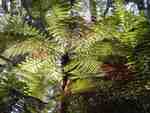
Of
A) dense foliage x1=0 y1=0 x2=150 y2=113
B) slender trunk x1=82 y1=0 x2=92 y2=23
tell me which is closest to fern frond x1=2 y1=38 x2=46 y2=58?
dense foliage x1=0 y1=0 x2=150 y2=113

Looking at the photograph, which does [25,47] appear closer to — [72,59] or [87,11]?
[72,59]

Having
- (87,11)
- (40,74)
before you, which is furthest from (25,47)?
(87,11)

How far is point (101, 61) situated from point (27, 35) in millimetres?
456

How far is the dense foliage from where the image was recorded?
2092 millimetres

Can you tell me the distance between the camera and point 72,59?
2.10 m

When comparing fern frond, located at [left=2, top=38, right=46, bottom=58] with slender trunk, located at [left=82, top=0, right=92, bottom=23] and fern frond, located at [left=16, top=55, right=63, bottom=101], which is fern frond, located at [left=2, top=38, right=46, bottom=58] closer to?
fern frond, located at [left=16, top=55, right=63, bottom=101]

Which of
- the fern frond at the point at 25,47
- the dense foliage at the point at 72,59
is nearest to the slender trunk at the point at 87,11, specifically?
the dense foliage at the point at 72,59

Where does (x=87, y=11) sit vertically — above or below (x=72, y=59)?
above

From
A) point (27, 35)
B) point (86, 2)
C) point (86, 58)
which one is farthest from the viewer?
point (86, 2)

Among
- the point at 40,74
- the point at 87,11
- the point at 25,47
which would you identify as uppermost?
the point at 87,11

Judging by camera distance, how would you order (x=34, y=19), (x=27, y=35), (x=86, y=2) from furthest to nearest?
1. (x=34, y=19)
2. (x=86, y=2)
3. (x=27, y=35)

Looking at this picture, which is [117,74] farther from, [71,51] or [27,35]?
[27,35]

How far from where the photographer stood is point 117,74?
213cm

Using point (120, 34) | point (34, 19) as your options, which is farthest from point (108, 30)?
point (34, 19)
